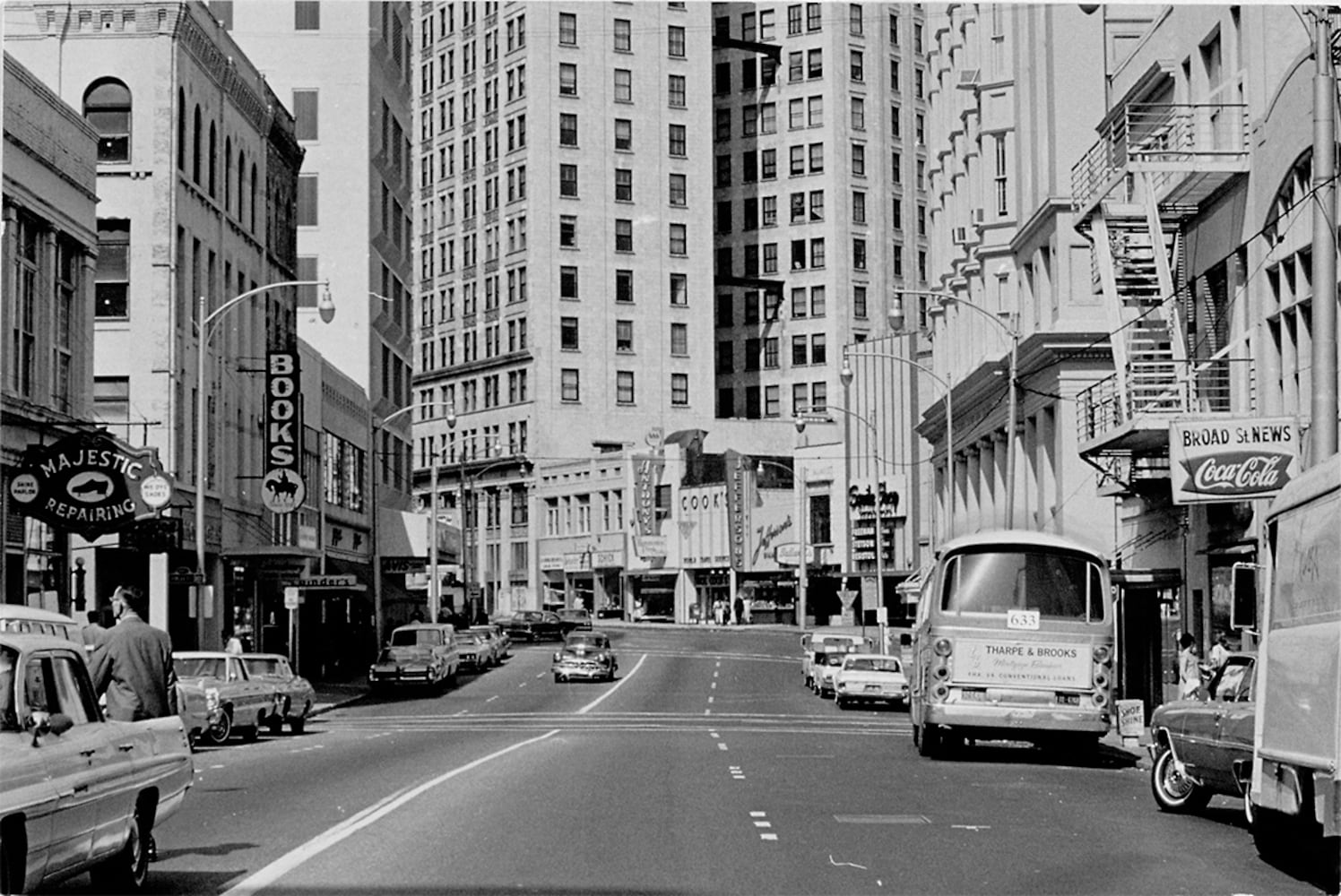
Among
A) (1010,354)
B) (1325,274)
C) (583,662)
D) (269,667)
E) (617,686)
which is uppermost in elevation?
(1010,354)

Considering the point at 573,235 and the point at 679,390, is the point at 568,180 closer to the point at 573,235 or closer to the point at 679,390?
the point at 573,235

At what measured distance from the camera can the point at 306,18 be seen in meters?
76.1

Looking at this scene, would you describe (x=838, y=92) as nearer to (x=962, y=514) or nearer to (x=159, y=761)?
(x=962, y=514)

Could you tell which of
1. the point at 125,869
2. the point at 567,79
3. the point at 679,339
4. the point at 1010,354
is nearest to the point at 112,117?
the point at 1010,354

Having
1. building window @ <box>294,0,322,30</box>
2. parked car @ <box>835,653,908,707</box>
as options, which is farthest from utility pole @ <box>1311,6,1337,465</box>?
building window @ <box>294,0,322,30</box>

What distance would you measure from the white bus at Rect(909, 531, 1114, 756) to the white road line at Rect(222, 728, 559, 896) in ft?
23.4

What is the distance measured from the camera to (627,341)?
133 meters

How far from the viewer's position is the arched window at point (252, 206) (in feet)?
184

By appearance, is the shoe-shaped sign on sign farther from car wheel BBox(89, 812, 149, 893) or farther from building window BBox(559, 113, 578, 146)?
building window BBox(559, 113, 578, 146)

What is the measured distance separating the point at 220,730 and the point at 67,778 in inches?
820

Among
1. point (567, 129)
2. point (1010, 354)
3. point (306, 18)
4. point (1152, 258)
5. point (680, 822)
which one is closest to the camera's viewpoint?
point (680, 822)

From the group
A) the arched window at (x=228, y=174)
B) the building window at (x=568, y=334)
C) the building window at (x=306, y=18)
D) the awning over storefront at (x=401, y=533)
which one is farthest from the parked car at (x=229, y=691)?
the building window at (x=568, y=334)

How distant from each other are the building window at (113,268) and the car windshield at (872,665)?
64.5ft

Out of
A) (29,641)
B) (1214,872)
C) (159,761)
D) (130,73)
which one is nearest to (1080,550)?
(1214,872)
